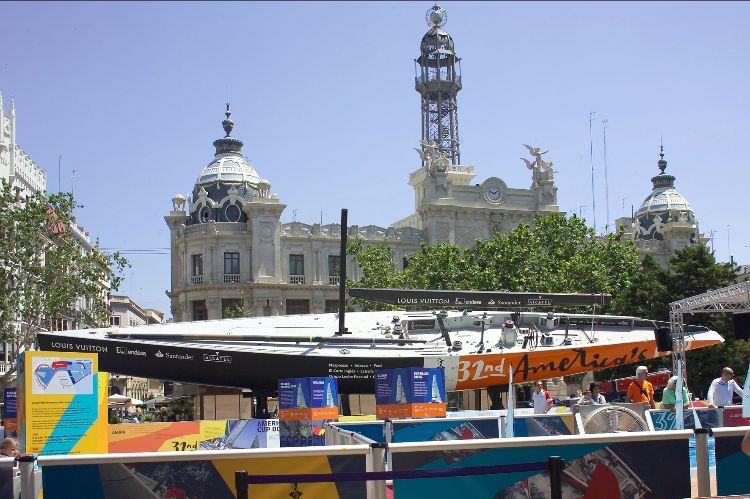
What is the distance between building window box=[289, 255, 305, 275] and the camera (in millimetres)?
81438

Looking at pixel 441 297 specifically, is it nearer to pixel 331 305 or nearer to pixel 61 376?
pixel 61 376

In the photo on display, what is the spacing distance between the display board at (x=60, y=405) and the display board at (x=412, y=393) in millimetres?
7717

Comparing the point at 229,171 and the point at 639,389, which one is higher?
the point at 229,171

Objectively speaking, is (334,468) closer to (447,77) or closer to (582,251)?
(582,251)

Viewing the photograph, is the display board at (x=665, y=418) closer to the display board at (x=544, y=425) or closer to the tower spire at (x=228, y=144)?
the display board at (x=544, y=425)

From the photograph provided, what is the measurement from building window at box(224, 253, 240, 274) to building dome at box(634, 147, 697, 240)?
41563 mm

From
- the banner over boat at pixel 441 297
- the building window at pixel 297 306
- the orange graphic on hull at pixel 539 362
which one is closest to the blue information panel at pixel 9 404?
the banner over boat at pixel 441 297

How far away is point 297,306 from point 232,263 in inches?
280

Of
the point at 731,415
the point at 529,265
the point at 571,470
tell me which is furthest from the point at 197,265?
the point at 571,470

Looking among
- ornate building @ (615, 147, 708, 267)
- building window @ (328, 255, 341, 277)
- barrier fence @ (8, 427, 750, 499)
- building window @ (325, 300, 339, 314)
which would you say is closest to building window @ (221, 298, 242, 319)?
building window @ (325, 300, 339, 314)

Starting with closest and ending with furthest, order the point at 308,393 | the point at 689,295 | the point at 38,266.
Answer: the point at 308,393
the point at 38,266
the point at 689,295

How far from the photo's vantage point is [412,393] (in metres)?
21.3

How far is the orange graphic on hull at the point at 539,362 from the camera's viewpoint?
28141 mm

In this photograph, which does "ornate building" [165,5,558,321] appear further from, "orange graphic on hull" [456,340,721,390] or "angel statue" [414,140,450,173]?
"orange graphic on hull" [456,340,721,390]
